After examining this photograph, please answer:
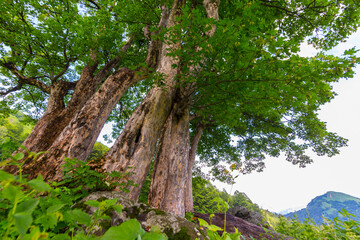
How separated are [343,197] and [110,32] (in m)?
140

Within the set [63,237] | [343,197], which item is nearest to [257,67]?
[63,237]

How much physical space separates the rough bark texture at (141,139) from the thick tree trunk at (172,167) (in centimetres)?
71

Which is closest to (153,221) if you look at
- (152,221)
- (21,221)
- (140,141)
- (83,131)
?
(152,221)

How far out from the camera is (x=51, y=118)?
480 centimetres

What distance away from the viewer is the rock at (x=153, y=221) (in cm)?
127

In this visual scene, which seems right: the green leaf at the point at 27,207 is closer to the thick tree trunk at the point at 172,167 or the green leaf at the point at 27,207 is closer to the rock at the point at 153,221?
the rock at the point at 153,221

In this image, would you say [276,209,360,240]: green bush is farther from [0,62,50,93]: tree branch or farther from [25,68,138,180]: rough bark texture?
[0,62,50,93]: tree branch

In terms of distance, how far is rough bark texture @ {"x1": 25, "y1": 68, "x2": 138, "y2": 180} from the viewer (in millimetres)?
2541

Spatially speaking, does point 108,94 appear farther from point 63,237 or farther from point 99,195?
point 63,237

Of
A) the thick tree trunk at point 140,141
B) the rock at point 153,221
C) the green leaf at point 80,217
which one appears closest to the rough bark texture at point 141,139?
the thick tree trunk at point 140,141

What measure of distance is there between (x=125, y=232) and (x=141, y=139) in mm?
2665

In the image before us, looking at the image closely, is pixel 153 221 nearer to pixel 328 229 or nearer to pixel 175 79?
pixel 328 229

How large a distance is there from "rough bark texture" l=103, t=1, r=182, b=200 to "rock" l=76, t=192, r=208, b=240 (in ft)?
1.91

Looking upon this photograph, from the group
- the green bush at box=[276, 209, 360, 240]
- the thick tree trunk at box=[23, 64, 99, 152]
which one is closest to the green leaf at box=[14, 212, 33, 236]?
the green bush at box=[276, 209, 360, 240]
